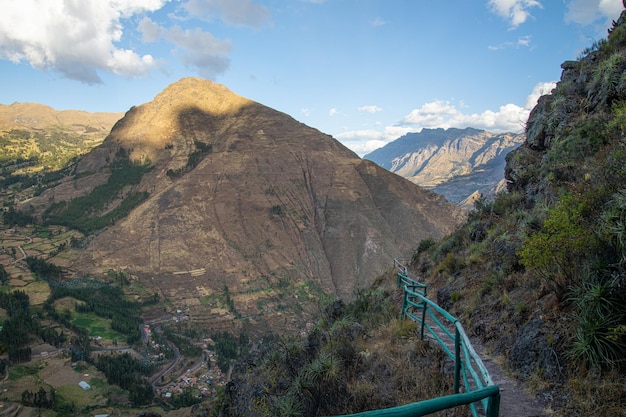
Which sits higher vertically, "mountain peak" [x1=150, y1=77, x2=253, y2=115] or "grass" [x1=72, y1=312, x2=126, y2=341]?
"mountain peak" [x1=150, y1=77, x2=253, y2=115]

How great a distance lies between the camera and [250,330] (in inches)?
2660

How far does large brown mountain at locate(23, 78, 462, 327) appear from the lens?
7538 cm

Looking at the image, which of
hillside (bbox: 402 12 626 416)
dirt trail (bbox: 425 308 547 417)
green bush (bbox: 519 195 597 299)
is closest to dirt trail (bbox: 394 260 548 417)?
dirt trail (bbox: 425 308 547 417)

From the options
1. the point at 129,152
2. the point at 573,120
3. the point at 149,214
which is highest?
the point at 129,152

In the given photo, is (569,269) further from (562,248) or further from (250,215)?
(250,215)

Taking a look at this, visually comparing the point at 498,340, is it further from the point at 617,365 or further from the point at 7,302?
the point at 7,302

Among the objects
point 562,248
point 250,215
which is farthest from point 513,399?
point 250,215

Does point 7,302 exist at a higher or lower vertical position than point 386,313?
lower

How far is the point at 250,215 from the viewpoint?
88.2 metres

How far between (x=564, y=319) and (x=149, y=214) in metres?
88.5

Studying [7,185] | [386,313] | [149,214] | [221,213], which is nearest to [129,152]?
[149,214]

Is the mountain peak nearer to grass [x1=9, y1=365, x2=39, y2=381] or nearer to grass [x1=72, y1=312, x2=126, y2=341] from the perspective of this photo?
grass [x1=72, y1=312, x2=126, y2=341]

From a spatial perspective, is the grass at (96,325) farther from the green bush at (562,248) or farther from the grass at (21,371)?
the green bush at (562,248)

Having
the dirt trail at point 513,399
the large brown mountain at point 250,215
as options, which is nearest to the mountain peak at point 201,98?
the large brown mountain at point 250,215
